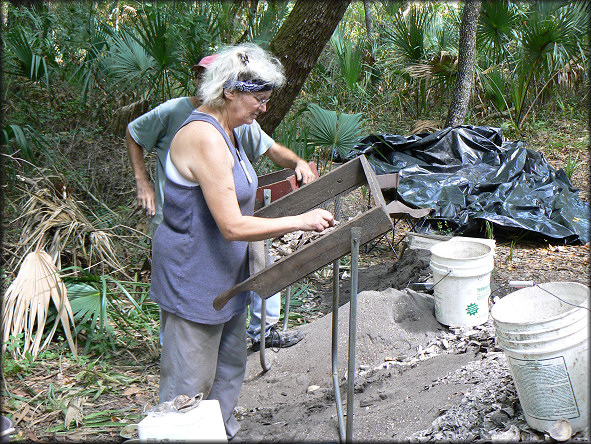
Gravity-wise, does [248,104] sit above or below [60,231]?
above

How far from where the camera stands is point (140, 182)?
3.12m

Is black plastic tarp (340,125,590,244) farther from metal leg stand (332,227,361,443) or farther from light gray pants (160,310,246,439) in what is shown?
light gray pants (160,310,246,439)

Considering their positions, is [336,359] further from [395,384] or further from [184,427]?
[184,427]

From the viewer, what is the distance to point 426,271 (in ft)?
14.3

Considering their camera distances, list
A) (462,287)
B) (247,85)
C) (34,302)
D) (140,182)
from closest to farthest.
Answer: (247,85) < (140,182) < (34,302) < (462,287)

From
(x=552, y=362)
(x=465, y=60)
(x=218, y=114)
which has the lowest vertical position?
(x=552, y=362)

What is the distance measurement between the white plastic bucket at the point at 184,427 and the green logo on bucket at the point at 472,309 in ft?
Answer: 6.97

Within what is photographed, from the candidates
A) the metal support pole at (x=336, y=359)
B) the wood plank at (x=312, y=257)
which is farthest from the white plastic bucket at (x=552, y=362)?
the metal support pole at (x=336, y=359)

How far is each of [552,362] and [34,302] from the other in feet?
8.95

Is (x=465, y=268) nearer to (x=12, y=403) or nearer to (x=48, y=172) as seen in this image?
(x=12, y=403)

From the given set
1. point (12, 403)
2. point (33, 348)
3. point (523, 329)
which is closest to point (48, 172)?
point (33, 348)

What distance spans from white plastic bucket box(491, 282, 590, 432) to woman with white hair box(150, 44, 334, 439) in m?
0.83

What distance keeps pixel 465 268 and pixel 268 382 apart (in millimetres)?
1381

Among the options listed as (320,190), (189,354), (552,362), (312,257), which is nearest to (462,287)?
(320,190)
